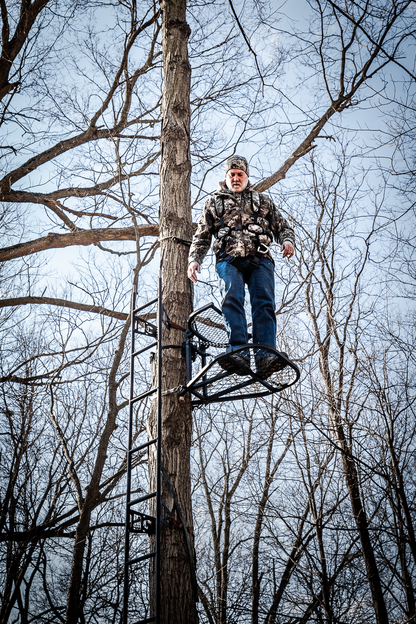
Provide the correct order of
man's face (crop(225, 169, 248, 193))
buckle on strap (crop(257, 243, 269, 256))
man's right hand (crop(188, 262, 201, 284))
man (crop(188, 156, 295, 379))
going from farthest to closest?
1. man's face (crop(225, 169, 248, 193))
2. man's right hand (crop(188, 262, 201, 284))
3. buckle on strap (crop(257, 243, 269, 256))
4. man (crop(188, 156, 295, 379))

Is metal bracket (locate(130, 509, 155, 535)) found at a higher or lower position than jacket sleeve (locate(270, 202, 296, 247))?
lower

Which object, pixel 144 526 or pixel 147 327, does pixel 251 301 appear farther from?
pixel 144 526

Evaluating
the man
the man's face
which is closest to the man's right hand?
the man

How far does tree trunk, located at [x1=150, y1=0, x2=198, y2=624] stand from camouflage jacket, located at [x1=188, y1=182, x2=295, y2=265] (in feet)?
1.35

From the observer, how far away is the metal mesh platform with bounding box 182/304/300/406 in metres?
3.50

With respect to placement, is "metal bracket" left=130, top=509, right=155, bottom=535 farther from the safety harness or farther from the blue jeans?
the safety harness

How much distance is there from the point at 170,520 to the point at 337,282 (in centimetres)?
619

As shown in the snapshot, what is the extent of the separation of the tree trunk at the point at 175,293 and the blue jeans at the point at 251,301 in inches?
23.8

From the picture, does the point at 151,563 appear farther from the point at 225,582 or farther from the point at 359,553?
the point at 225,582

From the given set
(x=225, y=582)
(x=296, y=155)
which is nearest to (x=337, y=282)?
(x=296, y=155)

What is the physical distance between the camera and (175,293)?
4.45m

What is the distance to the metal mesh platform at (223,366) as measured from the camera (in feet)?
11.5

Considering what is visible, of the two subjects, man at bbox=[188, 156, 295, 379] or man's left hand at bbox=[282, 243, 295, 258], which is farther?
man's left hand at bbox=[282, 243, 295, 258]

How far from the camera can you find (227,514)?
10.7 meters
